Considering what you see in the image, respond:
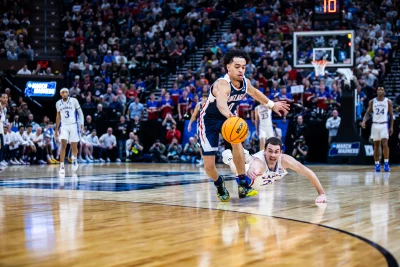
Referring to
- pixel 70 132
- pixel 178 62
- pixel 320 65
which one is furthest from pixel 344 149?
pixel 178 62

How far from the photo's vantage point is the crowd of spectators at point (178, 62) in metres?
19.5

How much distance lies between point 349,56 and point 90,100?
29.9 feet

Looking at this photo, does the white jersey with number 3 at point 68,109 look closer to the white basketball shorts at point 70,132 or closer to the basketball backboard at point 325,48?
the white basketball shorts at point 70,132

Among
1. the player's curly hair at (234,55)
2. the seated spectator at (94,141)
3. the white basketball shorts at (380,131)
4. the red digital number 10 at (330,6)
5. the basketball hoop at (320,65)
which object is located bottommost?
the seated spectator at (94,141)

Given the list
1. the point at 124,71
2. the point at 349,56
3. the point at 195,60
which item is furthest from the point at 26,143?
the point at 349,56

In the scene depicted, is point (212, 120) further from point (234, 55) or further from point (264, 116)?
point (264, 116)

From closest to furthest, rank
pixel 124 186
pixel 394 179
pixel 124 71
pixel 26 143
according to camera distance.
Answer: pixel 124 186
pixel 394 179
pixel 26 143
pixel 124 71

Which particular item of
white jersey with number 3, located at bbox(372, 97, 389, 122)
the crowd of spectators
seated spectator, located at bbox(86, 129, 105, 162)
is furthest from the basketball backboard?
seated spectator, located at bbox(86, 129, 105, 162)

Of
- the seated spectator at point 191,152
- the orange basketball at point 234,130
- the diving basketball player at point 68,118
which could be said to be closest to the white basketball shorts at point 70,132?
the diving basketball player at point 68,118

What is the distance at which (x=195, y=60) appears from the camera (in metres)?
24.2

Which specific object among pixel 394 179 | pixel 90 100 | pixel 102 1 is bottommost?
pixel 394 179

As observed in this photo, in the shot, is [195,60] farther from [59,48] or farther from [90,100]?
[59,48]

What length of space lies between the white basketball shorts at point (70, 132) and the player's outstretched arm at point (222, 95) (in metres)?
7.55

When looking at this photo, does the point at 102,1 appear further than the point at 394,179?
Yes
